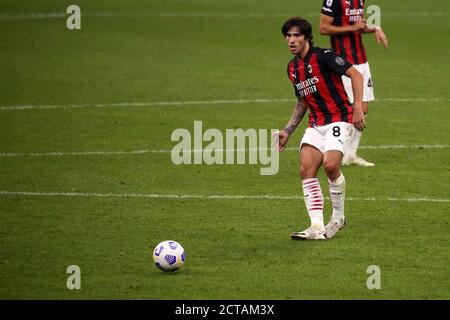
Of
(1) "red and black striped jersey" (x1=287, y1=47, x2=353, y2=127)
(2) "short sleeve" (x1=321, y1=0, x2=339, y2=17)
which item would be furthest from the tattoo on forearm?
(2) "short sleeve" (x1=321, y1=0, x2=339, y2=17)

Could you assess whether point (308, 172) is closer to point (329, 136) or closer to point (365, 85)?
point (329, 136)

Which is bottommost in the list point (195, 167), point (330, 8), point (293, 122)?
point (195, 167)

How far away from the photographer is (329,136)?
1241cm

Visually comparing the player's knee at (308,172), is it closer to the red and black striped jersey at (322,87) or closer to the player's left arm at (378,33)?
the red and black striped jersey at (322,87)

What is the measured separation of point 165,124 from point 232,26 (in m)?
10.8

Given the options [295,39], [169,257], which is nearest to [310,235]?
[169,257]

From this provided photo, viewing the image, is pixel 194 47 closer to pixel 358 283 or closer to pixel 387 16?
pixel 387 16

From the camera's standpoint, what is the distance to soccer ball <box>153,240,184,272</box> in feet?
36.1

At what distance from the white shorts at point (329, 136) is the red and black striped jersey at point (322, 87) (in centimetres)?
6

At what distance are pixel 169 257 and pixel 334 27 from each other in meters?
6.47

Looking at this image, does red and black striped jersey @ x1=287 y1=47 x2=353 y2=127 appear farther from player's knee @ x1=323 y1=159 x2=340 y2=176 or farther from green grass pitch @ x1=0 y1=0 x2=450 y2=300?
green grass pitch @ x1=0 y1=0 x2=450 y2=300

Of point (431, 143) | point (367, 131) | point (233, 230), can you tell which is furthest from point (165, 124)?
point (233, 230)

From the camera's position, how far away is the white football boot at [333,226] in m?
12.4

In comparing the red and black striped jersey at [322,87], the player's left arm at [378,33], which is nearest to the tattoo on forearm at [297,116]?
the red and black striped jersey at [322,87]
